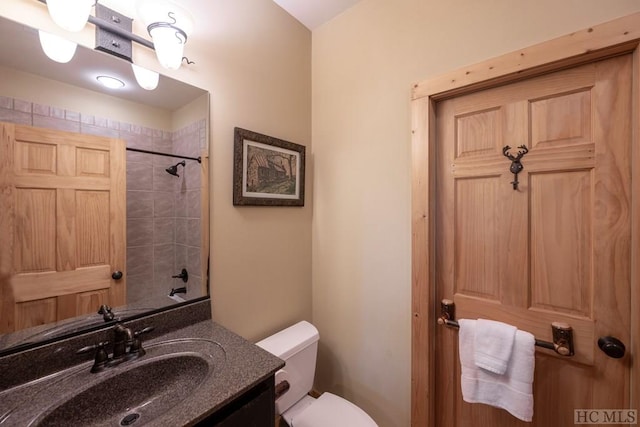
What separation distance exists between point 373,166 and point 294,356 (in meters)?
1.15

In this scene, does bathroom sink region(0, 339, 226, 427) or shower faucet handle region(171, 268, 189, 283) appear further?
shower faucet handle region(171, 268, 189, 283)

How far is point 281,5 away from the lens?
5.14 feet

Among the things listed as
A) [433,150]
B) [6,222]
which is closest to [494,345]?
[433,150]

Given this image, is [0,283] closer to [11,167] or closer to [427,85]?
[11,167]

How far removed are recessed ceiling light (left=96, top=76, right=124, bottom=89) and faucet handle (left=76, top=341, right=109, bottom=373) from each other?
0.96 metres

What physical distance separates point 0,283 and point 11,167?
361mm

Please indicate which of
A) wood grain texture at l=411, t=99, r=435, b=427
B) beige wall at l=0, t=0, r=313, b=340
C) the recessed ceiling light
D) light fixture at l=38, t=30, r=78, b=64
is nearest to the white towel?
wood grain texture at l=411, t=99, r=435, b=427

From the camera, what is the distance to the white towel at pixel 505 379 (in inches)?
39.6

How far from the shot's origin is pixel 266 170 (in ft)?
4.89

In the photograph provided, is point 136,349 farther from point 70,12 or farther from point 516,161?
point 516,161

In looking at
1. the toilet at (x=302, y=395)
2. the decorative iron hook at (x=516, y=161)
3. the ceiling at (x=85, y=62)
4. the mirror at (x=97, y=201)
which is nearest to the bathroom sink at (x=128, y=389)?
the mirror at (x=97, y=201)

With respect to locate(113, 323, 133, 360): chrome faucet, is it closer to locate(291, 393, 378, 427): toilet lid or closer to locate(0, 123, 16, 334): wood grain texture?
locate(0, 123, 16, 334): wood grain texture

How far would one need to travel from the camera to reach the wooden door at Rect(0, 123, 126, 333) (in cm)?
80

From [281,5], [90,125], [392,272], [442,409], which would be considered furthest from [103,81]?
[442,409]
